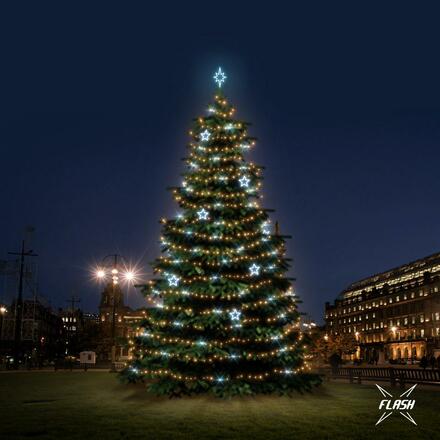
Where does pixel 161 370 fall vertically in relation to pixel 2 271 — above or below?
below

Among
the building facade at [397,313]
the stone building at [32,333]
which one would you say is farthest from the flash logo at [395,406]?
the building facade at [397,313]

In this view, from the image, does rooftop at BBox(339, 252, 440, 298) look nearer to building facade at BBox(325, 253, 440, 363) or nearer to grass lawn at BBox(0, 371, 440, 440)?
building facade at BBox(325, 253, 440, 363)

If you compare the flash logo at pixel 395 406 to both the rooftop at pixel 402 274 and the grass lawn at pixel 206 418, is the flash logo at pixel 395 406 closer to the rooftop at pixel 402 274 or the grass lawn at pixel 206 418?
the grass lawn at pixel 206 418

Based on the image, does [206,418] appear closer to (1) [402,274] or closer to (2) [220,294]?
(2) [220,294]

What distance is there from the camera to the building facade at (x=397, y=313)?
4705 inches

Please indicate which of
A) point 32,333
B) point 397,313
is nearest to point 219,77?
point 32,333

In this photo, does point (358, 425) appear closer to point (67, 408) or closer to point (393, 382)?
point (67, 408)

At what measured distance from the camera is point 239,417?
15.3 metres

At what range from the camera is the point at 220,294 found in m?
21.0

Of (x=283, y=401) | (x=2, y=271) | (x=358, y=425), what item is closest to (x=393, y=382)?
(x=283, y=401)

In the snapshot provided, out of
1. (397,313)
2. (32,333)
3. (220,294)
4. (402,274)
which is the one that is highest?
(402,274)

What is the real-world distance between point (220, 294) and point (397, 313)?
122059mm

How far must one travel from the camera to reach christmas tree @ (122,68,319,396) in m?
20.6

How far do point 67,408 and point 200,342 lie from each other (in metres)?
5.00
